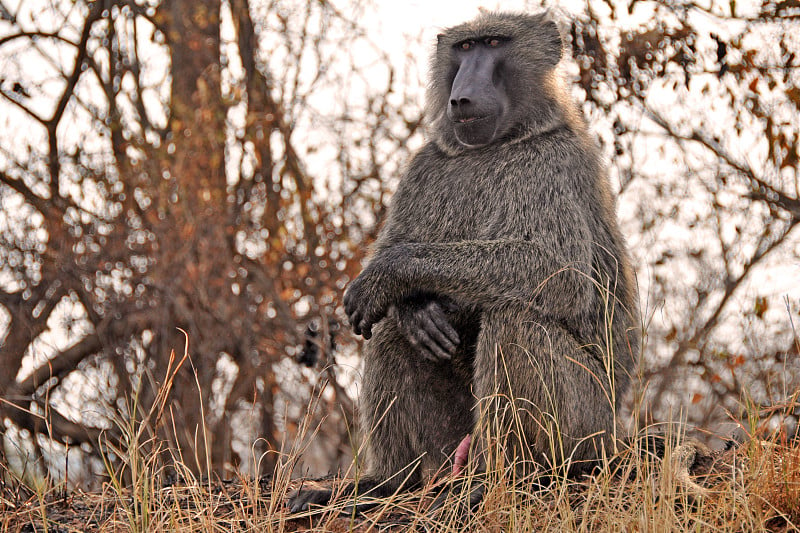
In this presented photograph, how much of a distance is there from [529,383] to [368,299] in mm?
638

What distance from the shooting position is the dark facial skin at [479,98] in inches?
133

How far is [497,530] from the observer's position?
287 cm

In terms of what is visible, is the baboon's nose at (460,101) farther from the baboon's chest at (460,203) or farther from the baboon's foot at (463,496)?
the baboon's foot at (463,496)

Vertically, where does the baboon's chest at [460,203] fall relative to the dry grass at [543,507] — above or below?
above

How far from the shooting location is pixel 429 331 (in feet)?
10.5

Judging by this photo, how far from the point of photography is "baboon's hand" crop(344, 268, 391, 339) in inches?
130

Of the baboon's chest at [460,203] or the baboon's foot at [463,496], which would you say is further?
the baboon's chest at [460,203]

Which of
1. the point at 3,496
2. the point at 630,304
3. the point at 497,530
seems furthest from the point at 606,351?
the point at 3,496

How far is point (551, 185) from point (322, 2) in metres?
4.06

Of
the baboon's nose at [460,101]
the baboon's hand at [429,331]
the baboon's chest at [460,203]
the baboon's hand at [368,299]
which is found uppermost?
the baboon's nose at [460,101]

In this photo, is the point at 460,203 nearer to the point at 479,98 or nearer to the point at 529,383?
the point at 479,98

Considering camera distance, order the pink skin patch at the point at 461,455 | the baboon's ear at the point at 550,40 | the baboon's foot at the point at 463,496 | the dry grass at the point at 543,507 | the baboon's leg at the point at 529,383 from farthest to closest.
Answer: the baboon's ear at the point at 550,40 → the pink skin patch at the point at 461,455 → the baboon's leg at the point at 529,383 → the baboon's foot at the point at 463,496 → the dry grass at the point at 543,507

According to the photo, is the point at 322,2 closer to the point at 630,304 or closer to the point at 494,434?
the point at 630,304

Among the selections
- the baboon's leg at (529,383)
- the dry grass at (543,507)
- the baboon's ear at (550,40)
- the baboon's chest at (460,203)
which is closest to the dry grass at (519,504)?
the dry grass at (543,507)
